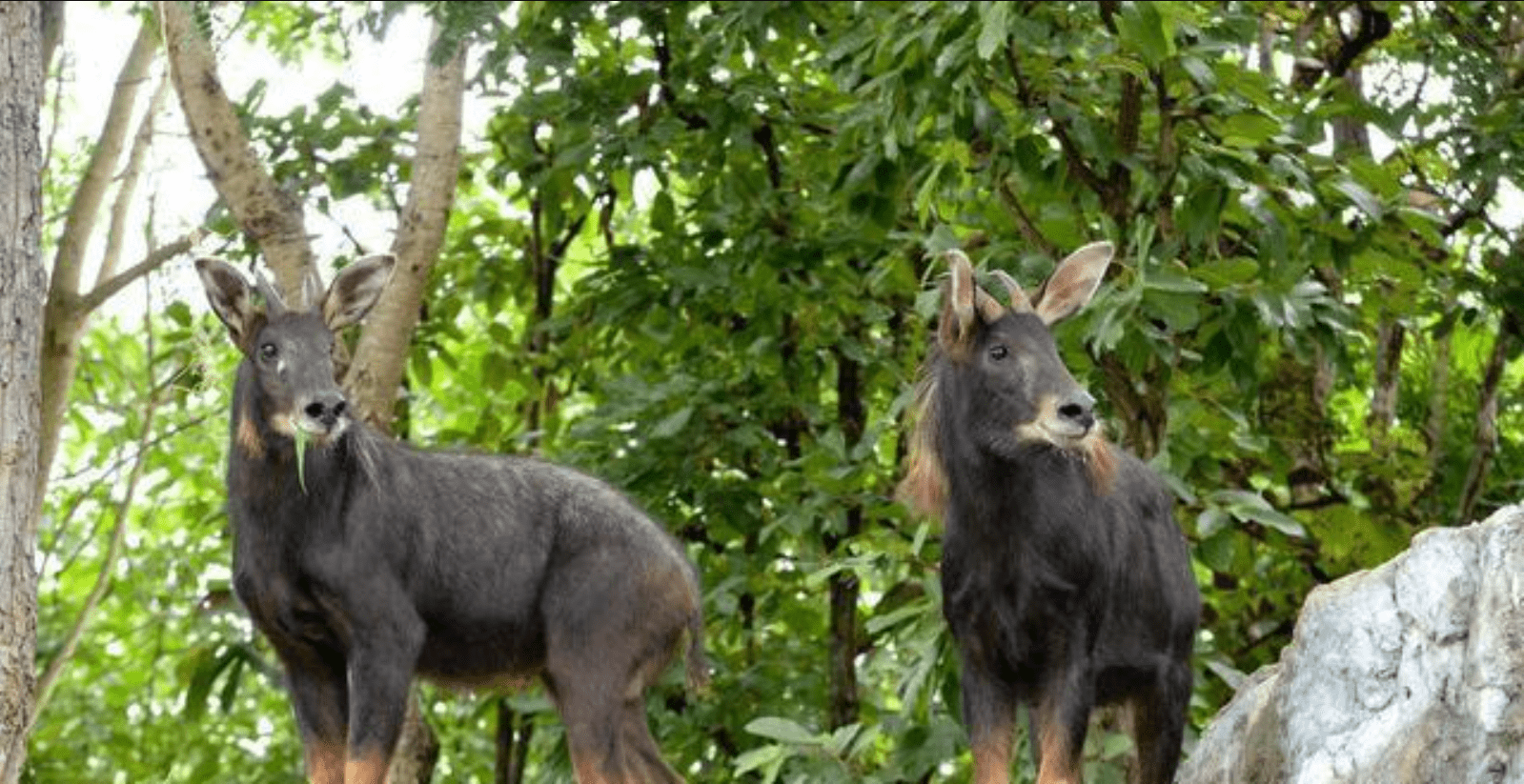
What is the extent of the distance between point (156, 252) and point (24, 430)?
4883 mm

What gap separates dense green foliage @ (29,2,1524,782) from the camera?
11.8 m

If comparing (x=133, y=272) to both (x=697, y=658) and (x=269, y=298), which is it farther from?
(x=697, y=658)

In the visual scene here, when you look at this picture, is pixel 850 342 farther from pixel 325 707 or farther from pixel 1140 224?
pixel 325 707

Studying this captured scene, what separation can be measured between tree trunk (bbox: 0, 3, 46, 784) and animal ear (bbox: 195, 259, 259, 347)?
0.59 m

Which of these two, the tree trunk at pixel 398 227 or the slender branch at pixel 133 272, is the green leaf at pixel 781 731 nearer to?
the tree trunk at pixel 398 227

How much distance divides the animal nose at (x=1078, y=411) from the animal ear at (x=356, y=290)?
2.67 metres

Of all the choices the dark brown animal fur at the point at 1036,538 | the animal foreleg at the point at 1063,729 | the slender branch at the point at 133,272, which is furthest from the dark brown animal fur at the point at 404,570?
the slender branch at the point at 133,272

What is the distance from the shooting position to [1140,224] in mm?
11289

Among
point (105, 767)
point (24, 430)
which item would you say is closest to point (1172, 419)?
point (24, 430)

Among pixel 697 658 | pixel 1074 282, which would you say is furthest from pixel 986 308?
pixel 697 658

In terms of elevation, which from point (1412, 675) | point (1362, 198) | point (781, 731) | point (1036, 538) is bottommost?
point (1412, 675)

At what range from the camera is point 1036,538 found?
377 inches

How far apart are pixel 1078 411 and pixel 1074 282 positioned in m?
0.86

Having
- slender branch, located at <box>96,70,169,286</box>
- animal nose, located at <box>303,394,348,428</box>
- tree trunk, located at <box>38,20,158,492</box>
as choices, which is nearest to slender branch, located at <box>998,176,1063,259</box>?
animal nose, located at <box>303,394,348,428</box>
